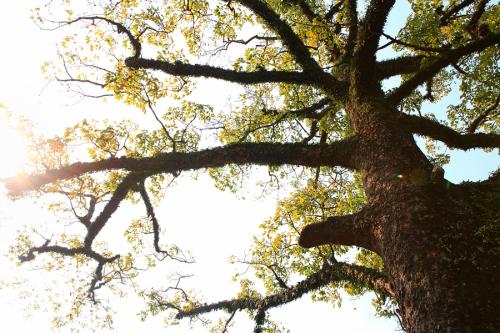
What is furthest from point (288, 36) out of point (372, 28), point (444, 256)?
point (444, 256)

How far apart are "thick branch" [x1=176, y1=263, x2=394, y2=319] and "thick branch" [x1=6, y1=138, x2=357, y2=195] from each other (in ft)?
6.46

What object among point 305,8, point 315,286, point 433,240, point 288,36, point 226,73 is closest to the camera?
point 433,240

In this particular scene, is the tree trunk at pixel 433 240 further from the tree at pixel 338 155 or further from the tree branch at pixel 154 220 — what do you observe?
the tree branch at pixel 154 220

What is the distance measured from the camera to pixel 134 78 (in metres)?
10.3

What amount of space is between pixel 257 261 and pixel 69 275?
265 inches

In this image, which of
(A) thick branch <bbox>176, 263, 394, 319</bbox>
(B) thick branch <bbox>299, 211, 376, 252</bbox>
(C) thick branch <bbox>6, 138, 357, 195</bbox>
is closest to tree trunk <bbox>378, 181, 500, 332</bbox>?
(B) thick branch <bbox>299, 211, 376, 252</bbox>

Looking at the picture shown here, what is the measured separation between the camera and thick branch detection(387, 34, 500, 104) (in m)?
4.91

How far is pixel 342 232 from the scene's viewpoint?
463 cm

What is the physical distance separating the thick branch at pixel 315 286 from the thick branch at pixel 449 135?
10.1ft

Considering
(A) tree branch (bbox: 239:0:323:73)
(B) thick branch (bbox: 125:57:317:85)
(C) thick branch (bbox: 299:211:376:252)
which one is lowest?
(C) thick branch (bbox: 299:211:376:252)

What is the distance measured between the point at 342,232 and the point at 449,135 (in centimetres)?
405

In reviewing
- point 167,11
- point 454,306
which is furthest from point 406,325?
point 167,11

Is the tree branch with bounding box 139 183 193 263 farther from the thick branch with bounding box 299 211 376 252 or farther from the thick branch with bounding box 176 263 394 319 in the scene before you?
the thick branch with bounding box 299 211 376 252

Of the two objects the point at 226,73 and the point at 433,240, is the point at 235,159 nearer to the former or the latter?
the point at 226,73
